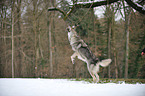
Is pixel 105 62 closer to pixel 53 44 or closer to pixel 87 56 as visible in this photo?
pixel 87 56

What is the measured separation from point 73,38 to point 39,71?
9.42 meters

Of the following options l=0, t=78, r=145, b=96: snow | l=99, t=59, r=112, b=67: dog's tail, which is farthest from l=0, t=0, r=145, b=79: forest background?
l=99, t=59, r=112, b=67: dog's tail

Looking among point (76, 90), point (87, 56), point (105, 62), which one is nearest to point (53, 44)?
point (87, 56)

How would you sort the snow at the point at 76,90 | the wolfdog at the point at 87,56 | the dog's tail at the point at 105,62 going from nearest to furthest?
the snow at the point at 76,90, the dog's tail at the point at 105,62, the wolfdog at the point at 87,56

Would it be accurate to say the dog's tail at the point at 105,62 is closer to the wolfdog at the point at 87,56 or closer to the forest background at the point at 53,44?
the wolfdog at the point at 87,56

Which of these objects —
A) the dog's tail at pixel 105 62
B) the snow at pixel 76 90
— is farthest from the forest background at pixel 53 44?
the dog's tail at pixel 105 62

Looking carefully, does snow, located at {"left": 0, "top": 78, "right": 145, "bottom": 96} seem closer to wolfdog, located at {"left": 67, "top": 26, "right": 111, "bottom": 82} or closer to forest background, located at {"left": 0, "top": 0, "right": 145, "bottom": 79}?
wolfdog, located at {"left": 67, "top": 26, "right": 111, "bottom": 82}

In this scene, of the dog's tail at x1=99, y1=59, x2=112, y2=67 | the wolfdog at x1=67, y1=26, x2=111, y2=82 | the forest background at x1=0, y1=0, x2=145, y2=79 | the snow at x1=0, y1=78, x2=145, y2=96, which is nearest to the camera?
the snow at x1=0, y1=78, x2=145, y2=96

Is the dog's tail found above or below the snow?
above

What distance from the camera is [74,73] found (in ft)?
60.6

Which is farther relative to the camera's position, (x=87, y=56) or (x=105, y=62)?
(x=87, y=56)

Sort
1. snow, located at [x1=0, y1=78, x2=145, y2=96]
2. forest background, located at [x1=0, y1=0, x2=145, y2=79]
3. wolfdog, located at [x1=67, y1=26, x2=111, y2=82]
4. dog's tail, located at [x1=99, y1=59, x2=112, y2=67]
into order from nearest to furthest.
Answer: snow, located at [x1=0, y1=78, x2=145, y2=96] → dog's tail, located at [x1=99, y1=59, x2=112, y2=67] → wolfdog, located at [x1=67, y1=26, x2=111, y2=82] → forest background, located at [x1=0, y1=0, x2=145, y2=79]

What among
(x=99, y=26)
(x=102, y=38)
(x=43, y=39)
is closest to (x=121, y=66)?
(x=102, y=38)

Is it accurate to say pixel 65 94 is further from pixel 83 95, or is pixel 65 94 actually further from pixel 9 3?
pixel 9 3
